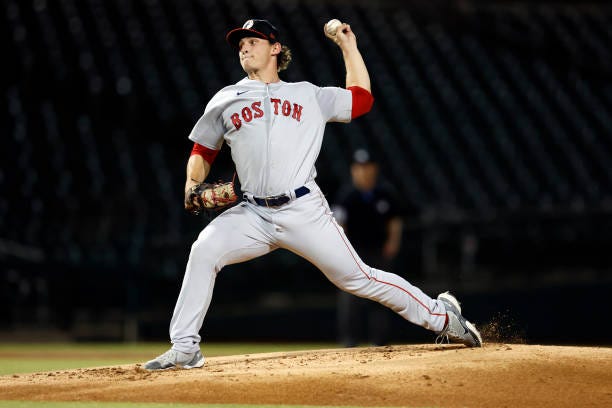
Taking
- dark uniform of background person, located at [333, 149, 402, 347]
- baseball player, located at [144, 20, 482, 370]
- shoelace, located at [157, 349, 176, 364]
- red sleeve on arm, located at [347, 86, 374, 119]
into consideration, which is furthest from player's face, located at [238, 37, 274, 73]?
dark uniform of background person, located at [333, 149, 402, 347]

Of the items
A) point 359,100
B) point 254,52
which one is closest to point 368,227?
point 359,100

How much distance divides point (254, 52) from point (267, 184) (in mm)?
627

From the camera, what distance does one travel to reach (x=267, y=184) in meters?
3.56

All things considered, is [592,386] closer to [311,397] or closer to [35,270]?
[311,397]

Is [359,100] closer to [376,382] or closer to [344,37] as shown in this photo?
[344,37]

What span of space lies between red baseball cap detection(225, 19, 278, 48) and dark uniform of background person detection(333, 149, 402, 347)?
2.28 m

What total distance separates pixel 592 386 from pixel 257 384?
1.28m

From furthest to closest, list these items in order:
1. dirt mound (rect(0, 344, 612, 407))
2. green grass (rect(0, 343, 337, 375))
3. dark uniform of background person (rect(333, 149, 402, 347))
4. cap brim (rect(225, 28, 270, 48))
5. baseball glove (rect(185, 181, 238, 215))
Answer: dark uniform of background person (rect(333, 149, 402, 347))
green grass (rect(0, 343, 337, 375))
cap brim (rect(225, 28, 270, 48))
baseball glove (rect(185, 181, 238, 215))
dirt mound (rect(0, 344, 612, 407))

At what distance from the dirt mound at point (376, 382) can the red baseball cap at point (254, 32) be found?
1.45 m

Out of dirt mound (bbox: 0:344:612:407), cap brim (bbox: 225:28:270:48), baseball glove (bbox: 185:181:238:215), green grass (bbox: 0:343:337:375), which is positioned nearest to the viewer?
dirt mound (bbox: 0:344:612:407)

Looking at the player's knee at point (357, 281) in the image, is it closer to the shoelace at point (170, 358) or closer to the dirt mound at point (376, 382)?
the dirt mound at point (376, 382)

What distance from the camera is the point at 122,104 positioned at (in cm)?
1072

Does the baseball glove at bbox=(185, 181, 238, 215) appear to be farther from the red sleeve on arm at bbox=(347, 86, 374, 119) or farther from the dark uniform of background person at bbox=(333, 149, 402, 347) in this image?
the dark uniform of background person at bbox=(333, 149, 402, 347)

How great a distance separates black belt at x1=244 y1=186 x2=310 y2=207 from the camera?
11.7 ft
